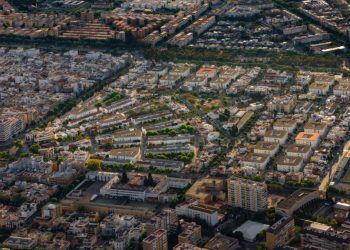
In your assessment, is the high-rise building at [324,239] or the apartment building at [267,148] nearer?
the high-rise building at [324,239]

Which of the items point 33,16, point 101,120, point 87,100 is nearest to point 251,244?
point 101,120

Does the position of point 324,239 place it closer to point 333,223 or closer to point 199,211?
point 333,223

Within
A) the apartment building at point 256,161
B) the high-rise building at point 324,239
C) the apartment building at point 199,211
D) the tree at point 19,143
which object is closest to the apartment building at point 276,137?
the apartment building at point 256,161

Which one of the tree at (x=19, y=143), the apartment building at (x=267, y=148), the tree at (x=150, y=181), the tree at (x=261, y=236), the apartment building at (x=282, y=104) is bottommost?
the tree at (x=19, y=143)

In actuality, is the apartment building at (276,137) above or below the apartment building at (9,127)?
above

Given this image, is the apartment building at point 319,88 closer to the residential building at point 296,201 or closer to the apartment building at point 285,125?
the apartment building at point 285,125

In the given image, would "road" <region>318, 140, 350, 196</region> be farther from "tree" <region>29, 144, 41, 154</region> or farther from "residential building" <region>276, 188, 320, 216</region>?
"tree" <region>29, 144, 41, 154</region>

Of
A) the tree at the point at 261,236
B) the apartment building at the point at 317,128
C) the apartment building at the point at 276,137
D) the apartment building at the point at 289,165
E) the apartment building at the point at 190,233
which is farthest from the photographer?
the apartment building at the point at 317,128
